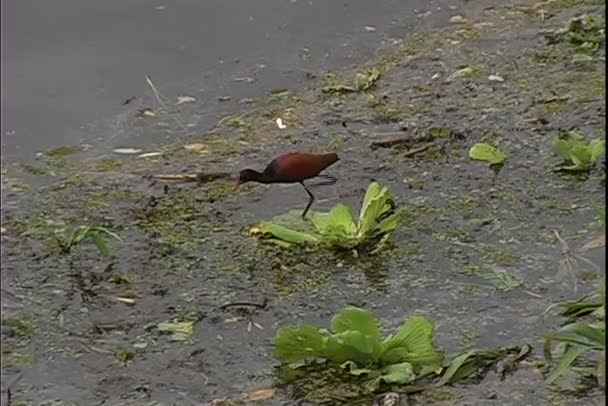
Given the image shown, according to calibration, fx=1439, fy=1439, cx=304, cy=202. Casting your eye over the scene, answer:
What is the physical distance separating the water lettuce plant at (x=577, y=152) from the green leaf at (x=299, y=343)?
99cm

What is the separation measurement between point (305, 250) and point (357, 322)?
1.85 feet

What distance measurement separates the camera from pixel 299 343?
2398 millimetres

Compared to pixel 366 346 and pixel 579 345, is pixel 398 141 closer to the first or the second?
pixel 366 346

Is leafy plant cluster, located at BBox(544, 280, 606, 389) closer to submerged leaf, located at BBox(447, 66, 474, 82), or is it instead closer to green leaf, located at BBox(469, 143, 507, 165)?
green leaf, located at BBox(469, 143, 507, 165)

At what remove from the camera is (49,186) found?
331cm

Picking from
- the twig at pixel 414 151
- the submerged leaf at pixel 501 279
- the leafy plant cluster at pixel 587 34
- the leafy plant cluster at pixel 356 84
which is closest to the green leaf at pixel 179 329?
the submerged leaf at pixel 501 279

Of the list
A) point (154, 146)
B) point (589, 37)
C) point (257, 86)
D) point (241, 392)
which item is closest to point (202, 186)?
point (154, 146)

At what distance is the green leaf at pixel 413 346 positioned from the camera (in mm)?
2377

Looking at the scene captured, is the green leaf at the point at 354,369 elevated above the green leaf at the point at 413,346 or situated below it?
below

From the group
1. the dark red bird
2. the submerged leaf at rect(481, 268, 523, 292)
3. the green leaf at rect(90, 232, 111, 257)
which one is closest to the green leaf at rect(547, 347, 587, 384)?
the submerged leaf at rect(481, 268, 523, 292)

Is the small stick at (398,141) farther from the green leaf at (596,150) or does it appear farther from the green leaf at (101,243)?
the green leaf at (101,243)

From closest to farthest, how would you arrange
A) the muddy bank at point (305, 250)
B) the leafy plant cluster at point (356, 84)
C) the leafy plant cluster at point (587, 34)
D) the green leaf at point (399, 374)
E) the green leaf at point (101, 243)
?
the green leaf at point (399, 374) < the muddy bank at point (305, 250) < the green leaf at point (101, 243) < the leafy plant cluster at point (356, 84) < the leafy plant cluster at point (587, 34)

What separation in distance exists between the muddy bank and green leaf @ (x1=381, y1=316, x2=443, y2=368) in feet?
0.26

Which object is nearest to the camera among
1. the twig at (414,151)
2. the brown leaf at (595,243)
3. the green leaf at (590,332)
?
the green leaf at (590,332)
